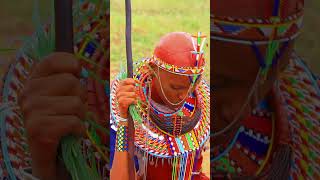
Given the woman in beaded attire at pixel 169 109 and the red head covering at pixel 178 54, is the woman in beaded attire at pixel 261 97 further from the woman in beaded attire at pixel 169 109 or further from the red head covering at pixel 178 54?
the red head covering at pixel 178 54

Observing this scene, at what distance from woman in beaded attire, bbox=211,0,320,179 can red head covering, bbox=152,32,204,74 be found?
918mm

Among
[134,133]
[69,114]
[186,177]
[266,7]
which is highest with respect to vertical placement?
[266,7]

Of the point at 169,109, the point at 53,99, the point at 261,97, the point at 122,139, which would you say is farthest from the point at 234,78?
the point at 169,109

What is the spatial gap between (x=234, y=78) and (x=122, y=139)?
785 mm

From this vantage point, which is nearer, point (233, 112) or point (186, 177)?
point (233, 112)

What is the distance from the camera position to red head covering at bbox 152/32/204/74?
1759mm

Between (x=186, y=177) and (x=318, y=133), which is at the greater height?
(x=318, y=133)

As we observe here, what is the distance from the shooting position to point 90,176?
0.78m

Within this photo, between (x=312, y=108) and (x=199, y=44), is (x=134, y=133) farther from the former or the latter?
(x=312, y=108)

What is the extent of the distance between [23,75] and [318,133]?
47 cm

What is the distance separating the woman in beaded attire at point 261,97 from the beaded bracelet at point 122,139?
0.71 meters

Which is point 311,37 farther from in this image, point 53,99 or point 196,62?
point 196,62

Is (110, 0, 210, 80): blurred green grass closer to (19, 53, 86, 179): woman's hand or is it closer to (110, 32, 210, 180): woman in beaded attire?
(110, 32, 210, 180): woman in beaded attire

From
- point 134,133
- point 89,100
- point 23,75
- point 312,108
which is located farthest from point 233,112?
point 134,133
